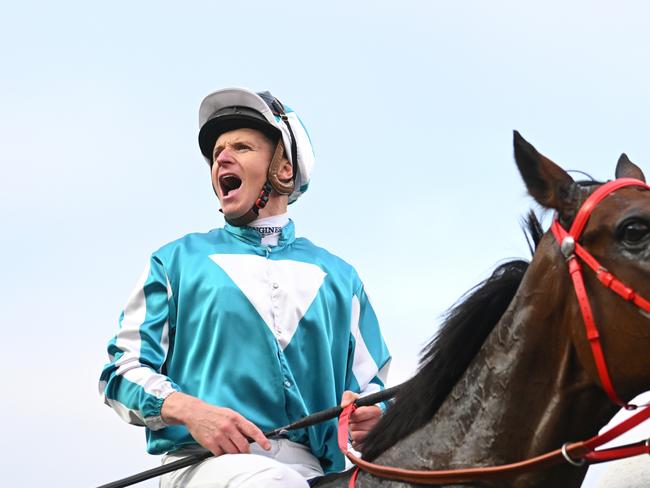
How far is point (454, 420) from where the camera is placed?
3467mm

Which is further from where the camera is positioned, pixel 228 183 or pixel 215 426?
pixel 228 183

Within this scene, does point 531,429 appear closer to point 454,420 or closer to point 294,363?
point 454,420

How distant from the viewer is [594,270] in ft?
10.6

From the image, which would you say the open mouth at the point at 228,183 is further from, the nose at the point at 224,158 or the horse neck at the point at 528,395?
the horse neck at the point at 528,395

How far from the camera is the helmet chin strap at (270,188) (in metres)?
4.77

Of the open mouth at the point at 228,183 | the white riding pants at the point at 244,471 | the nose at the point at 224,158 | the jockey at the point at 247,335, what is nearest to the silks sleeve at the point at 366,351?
the jockey at the point at 247,335

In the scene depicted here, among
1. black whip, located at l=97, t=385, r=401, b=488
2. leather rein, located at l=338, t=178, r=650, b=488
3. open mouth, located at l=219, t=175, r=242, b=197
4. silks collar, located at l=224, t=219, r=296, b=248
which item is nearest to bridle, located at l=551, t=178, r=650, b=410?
leather rein, located at l=338, t=178, r=650, b=488

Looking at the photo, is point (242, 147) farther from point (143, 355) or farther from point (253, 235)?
point (143, 355)

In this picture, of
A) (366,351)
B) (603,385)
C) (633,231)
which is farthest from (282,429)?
(633,231)

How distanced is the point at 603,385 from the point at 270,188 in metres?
2.19

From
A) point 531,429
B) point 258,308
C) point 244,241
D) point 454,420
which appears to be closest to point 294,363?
point 258,308

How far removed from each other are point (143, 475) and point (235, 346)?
2.20 ft

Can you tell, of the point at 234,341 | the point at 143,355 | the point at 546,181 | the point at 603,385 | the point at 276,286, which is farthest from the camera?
the point at 276,286

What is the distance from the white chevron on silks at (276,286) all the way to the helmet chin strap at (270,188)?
0.25 m
